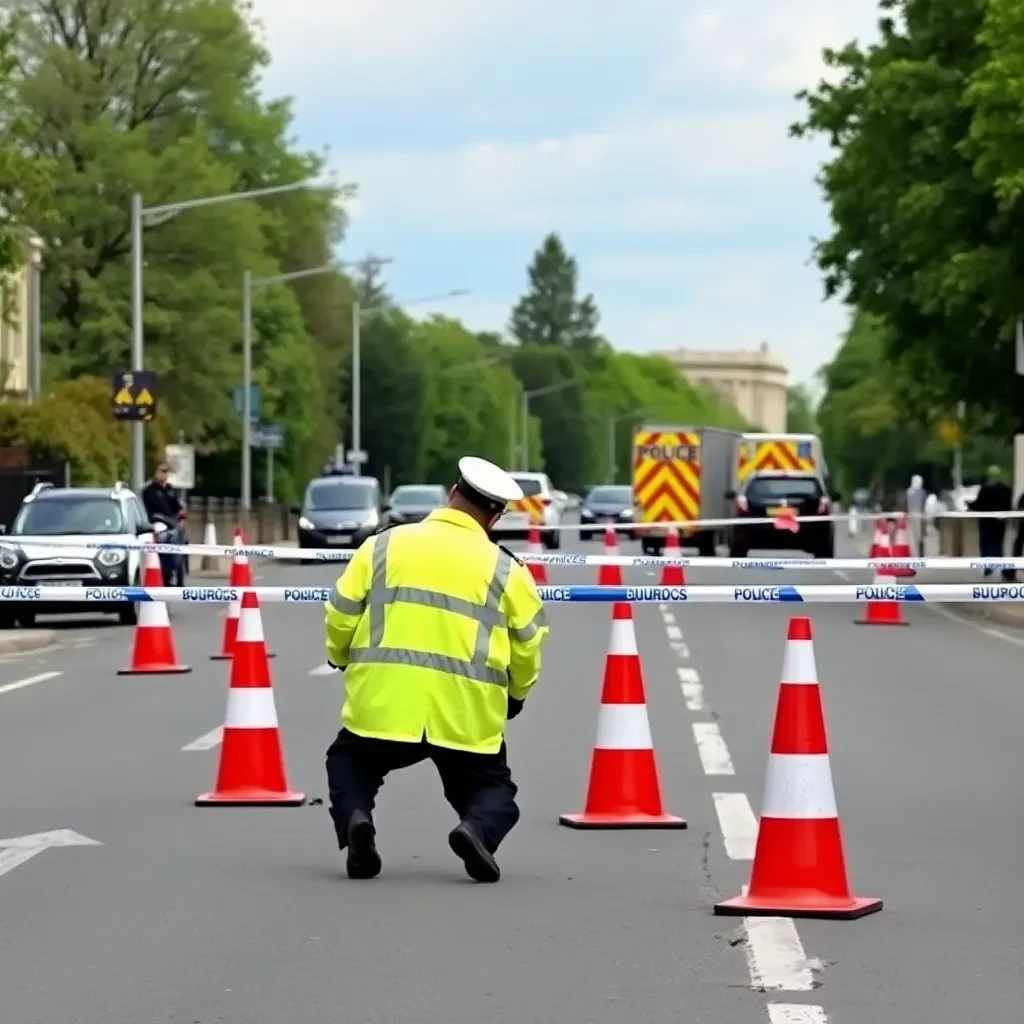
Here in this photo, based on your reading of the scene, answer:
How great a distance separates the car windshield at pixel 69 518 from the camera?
97.9ft

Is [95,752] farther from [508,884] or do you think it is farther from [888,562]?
[508,884]

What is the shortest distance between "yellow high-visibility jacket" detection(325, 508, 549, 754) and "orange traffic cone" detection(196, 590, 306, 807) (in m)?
2.39

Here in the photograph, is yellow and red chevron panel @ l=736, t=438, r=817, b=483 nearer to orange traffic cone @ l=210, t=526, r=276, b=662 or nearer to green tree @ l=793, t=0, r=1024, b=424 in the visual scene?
green tree @ l=793, t=0, r=1024, b=424

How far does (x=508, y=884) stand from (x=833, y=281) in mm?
32058

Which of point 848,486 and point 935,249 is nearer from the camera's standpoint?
point 935,249

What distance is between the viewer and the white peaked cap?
9.20 m

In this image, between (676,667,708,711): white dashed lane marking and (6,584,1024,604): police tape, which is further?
(676,667,708,711): white dashed lane marking

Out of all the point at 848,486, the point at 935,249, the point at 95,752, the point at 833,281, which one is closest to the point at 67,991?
the point at 95,752

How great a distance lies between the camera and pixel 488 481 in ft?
30.3

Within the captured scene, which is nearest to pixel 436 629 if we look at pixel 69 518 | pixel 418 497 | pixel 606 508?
pixel 69 518

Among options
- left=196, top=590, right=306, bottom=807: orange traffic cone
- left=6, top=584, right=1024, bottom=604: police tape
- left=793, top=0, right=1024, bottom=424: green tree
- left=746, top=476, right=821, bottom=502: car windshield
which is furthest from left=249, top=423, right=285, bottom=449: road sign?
left=196, top=590, right=306, bottom=807: orange traffic cone

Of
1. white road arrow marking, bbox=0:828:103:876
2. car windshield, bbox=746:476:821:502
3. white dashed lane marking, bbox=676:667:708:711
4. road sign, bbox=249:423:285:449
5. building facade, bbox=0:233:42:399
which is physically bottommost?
white dashed lane marking, bbox=676:667:708:711

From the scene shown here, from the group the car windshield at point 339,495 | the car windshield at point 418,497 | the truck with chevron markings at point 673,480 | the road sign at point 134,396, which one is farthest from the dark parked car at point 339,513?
the road sign at point 134,396

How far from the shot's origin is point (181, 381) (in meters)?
68.8
